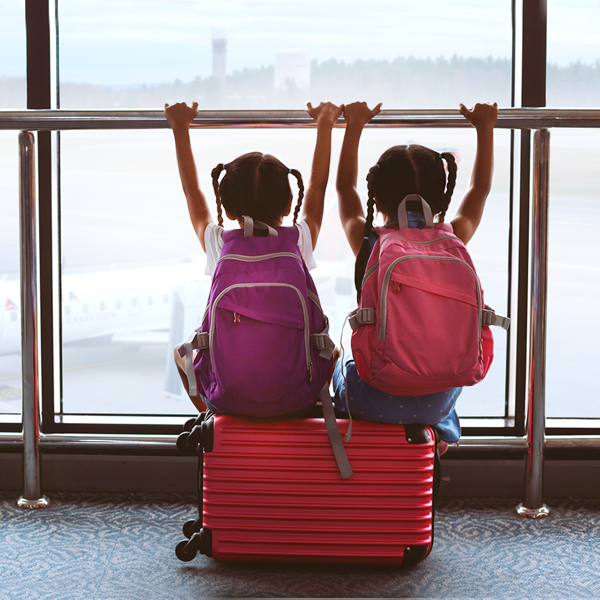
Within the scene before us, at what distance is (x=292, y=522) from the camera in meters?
1.56

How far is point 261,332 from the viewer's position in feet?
4.93

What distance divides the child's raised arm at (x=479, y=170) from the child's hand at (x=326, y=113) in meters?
0.33

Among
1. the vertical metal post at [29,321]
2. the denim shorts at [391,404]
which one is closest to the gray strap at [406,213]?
the denim shorts at [391,404]

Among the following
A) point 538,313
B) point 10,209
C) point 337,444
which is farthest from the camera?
point 10,209

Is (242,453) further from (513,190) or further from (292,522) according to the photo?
(513,190)

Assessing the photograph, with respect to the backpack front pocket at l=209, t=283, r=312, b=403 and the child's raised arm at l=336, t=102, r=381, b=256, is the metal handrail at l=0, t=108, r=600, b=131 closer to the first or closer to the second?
the child's raised arm at l=336, t=102, r=381, b=256

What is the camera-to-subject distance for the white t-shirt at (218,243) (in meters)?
1.62

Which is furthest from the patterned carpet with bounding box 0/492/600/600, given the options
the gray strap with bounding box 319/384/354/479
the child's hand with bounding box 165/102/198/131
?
the child's hand with bounding box 165/102/198/131

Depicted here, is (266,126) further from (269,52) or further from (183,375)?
(183,375)

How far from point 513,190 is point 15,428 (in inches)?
71.8

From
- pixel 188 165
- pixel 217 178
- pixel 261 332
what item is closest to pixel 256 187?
pixel 217 178

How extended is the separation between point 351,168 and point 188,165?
16.7 inches

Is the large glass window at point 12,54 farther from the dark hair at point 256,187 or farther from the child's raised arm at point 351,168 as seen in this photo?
the child's raised arm at point 351,168

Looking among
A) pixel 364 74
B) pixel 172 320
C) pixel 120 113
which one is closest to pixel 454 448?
pixel 172 320
